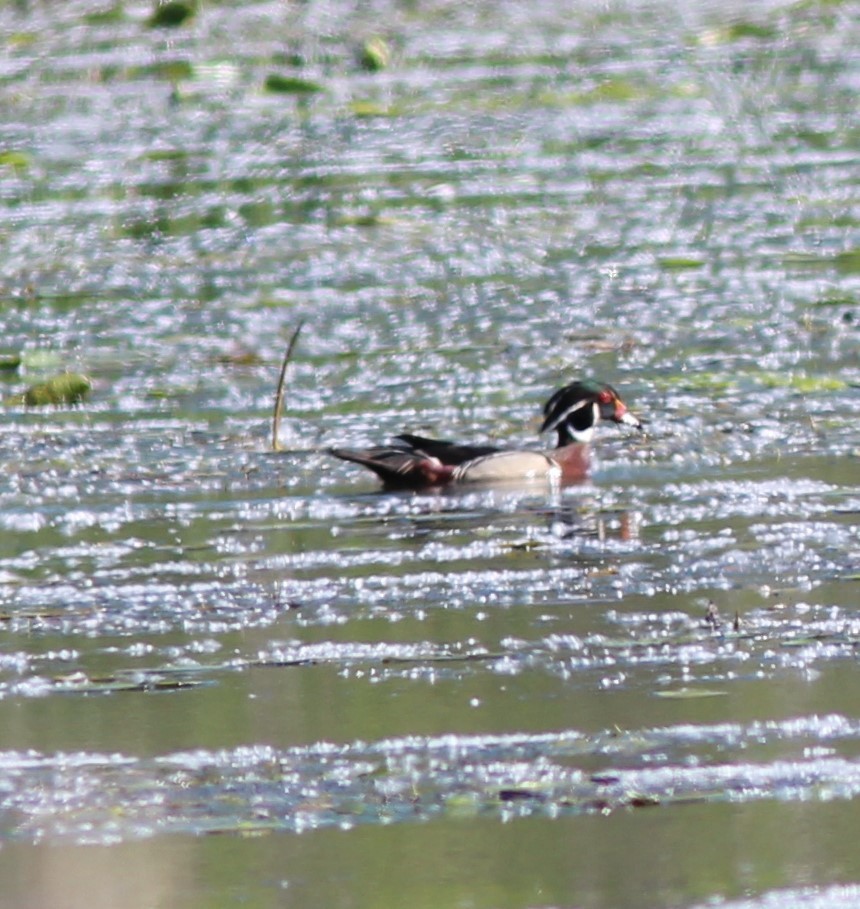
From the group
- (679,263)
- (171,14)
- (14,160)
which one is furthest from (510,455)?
(171,14)

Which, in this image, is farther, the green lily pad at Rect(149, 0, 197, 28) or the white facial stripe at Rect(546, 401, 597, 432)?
the green lily pad at Rect(149, 0, 197, 28)

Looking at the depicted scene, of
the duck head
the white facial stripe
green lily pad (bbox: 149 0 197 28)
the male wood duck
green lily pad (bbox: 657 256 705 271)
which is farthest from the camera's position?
green lily pad (bbox: 149 0 197 28)

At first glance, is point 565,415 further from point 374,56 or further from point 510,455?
point 374,56

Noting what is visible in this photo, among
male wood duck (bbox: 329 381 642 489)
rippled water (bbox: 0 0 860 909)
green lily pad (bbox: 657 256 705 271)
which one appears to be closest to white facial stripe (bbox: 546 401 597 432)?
male wood duck (bbox: 329 381 642 489)

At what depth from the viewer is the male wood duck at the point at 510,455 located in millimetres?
11195

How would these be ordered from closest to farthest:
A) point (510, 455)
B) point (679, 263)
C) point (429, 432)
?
point (510, 455) → point (429, 432) → point (679, 263)

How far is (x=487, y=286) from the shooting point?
595 inches

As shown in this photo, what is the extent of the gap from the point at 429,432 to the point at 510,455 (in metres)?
0.69

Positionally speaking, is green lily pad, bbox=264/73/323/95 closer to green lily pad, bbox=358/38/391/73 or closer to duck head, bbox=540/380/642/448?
green lily pad, bbox=358/38/391/73

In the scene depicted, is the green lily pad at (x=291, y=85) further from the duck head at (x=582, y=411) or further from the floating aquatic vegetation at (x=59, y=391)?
the duck head at (x=582, y=411)

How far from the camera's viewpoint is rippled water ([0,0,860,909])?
19.9 ft

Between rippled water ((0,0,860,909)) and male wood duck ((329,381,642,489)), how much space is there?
6.0 inches

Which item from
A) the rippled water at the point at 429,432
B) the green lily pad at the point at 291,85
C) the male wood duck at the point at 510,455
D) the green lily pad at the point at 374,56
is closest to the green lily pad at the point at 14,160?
the rippled water at the point at 429,432

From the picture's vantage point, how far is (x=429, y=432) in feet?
39.9
